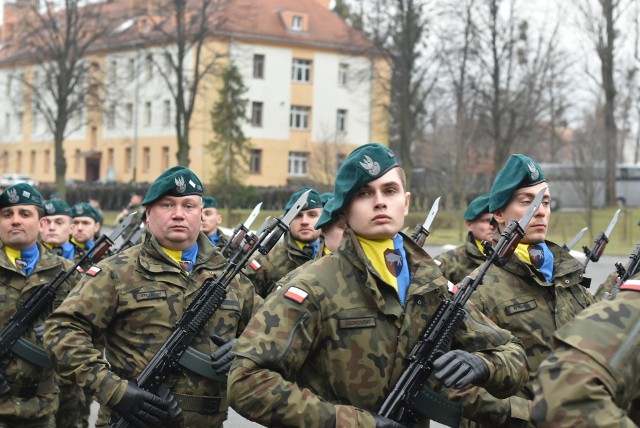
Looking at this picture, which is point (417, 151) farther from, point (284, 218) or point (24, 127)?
point (284, 218)

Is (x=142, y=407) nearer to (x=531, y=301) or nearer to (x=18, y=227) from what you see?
(x=531, y=301)

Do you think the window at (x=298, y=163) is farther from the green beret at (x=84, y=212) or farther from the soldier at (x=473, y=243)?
the soldier at (x=473, y=243)

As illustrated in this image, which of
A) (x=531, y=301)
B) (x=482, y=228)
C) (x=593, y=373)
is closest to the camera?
(x=593, y=373)

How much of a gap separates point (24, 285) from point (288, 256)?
2.52 meters

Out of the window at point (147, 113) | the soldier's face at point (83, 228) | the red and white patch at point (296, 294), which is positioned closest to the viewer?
the red and white patch at point (296, 294)

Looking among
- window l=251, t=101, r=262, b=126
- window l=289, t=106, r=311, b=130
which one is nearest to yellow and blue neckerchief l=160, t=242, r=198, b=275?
window l=251, t=101, r=262, b=126

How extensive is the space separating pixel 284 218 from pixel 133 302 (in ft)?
3.29

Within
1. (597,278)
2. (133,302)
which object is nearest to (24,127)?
(597,278)

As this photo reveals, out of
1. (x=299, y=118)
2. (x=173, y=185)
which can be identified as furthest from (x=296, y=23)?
(x=173, y=185)

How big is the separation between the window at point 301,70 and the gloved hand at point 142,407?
54.5 meters

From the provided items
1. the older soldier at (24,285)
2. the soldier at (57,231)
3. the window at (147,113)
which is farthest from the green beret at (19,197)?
the window at (147,113)

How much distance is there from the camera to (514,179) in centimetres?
501

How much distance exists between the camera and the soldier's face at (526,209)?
4.98 metres

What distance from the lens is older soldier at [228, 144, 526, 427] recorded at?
3.30 meters
